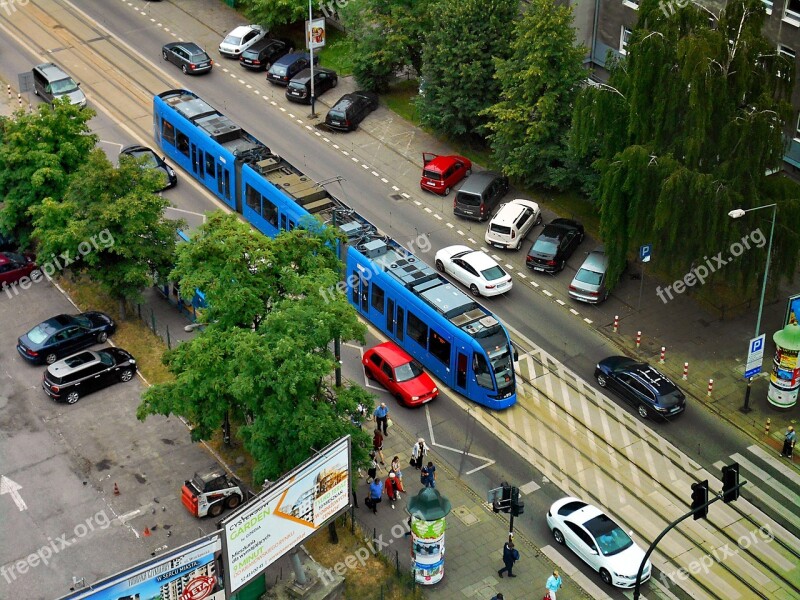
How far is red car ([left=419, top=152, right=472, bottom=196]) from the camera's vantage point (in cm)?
6619

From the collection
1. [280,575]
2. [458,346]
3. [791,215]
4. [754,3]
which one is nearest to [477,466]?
[458,346]

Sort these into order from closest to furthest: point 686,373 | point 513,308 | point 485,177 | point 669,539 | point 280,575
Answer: point 280,575, point 669,539, point 686,373, point 513,308, point 485,177

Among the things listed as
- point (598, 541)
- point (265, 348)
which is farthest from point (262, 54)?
point (598, 541)

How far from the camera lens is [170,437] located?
166 ft

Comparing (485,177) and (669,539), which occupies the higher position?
(485,177)

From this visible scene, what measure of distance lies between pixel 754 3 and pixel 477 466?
840 inches

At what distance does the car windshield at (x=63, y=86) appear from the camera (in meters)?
73.4

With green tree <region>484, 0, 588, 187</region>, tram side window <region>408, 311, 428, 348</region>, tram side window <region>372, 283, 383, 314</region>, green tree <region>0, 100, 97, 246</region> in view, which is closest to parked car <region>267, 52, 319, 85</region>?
green tree <region>484, 0, 588, 187</region>

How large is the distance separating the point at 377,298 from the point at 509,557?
15.2 m

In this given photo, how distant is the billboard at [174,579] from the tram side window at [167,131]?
3501 centimetres

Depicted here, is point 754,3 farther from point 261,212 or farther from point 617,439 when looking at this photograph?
point 261,212

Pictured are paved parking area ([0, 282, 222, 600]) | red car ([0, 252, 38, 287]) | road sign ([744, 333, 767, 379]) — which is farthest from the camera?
red car ([0, 252, 38, 287])

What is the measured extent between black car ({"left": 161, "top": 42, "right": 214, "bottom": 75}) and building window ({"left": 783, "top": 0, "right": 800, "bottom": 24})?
1365 inches

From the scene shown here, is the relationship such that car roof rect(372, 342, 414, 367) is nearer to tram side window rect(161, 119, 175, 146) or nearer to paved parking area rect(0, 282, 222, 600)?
paved parking area rect(0, 282, 222, 600)
